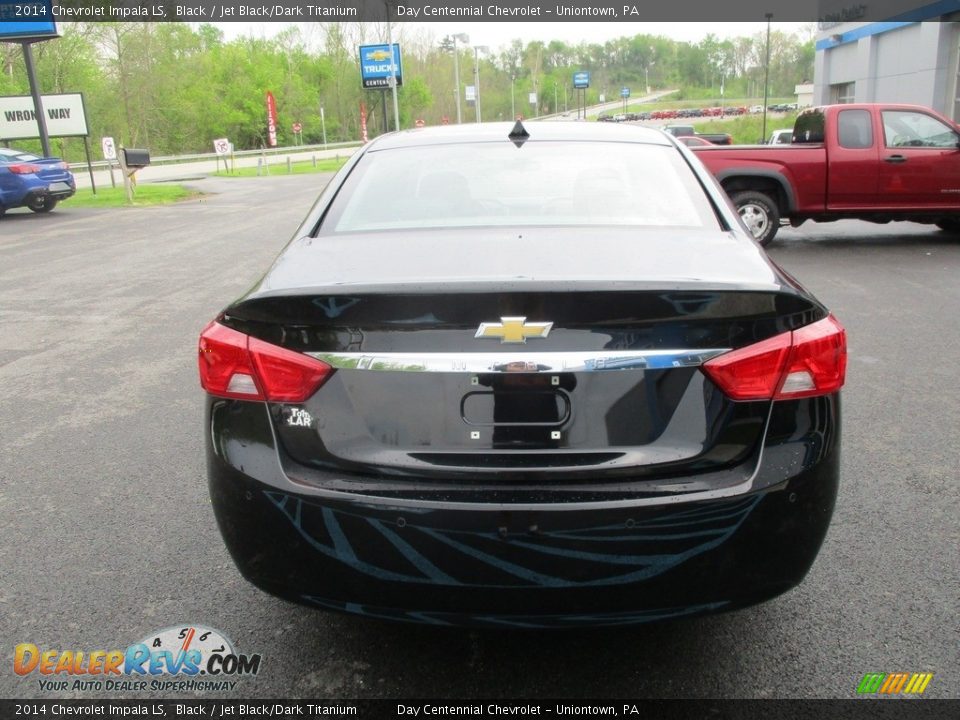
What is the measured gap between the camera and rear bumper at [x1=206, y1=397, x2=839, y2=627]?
207 cm

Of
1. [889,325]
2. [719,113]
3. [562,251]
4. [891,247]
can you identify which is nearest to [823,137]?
[891,247]

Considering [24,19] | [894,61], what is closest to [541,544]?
[24,19]

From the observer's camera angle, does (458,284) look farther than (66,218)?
No

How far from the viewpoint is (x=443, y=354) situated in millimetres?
2090

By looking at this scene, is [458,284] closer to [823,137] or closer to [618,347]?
[618,347]

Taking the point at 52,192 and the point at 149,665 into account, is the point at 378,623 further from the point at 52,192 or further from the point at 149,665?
the point at 52,192

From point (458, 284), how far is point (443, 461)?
44 centimetres

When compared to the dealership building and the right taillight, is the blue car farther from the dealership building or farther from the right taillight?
the dealership building

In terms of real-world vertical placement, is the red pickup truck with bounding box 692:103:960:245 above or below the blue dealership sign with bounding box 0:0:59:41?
below

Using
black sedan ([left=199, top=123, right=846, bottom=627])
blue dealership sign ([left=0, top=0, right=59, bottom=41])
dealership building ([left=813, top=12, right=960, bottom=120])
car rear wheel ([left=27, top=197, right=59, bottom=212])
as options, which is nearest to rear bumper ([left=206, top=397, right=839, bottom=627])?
black sedan ([left=199, top=123, right=846, bottom=627])

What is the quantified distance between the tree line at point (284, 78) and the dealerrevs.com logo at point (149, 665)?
108 ft

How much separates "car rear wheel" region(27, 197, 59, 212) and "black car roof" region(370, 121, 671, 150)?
1927 centimetres

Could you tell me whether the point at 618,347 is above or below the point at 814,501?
above

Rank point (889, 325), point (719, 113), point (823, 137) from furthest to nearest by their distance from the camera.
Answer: point (719, 113), point (823, 137), point (889, 325)
